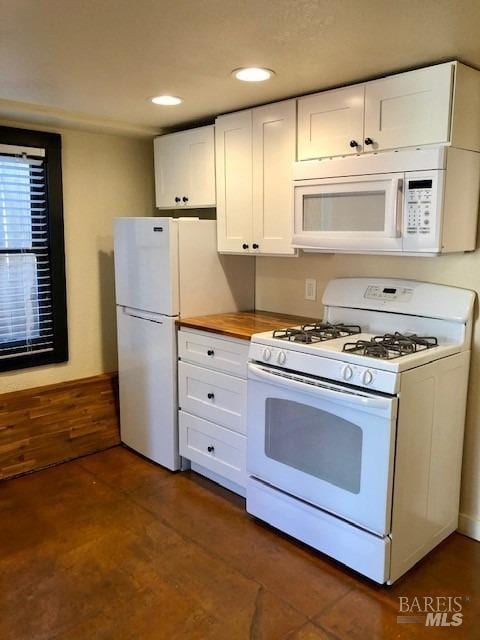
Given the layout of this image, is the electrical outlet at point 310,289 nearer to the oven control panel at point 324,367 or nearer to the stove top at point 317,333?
the stove top at point 317,333

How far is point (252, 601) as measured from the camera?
2092 mm

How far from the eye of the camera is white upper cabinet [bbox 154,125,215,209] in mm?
3172

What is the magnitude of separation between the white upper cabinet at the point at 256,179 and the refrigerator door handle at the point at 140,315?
563mm

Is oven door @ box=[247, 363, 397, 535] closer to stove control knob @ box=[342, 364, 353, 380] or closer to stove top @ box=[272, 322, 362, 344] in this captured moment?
stove control knob @ box=[342, 364, 353, 380]

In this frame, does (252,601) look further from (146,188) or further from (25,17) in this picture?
(146,188)

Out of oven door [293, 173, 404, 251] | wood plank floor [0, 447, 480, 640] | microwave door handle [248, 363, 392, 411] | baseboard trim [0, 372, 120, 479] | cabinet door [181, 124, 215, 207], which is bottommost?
wood plank floor [0, 447, 480, 640]

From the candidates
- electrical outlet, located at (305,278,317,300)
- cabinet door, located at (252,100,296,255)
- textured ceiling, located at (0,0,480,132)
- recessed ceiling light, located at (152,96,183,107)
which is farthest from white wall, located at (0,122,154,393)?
electrical outlet, located at (305,278,317,300)

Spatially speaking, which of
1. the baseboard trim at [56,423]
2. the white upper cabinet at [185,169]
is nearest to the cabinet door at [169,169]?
the white upper cabinet at [185,169]

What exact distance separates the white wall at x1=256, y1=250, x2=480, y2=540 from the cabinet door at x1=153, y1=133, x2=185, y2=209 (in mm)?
703

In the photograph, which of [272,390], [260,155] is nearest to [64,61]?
[260,155]

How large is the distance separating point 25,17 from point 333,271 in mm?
1892

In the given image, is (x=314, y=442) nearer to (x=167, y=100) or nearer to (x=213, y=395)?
(x=213, y=395)

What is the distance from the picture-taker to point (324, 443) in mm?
2268

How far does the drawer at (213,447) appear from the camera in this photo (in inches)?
111
